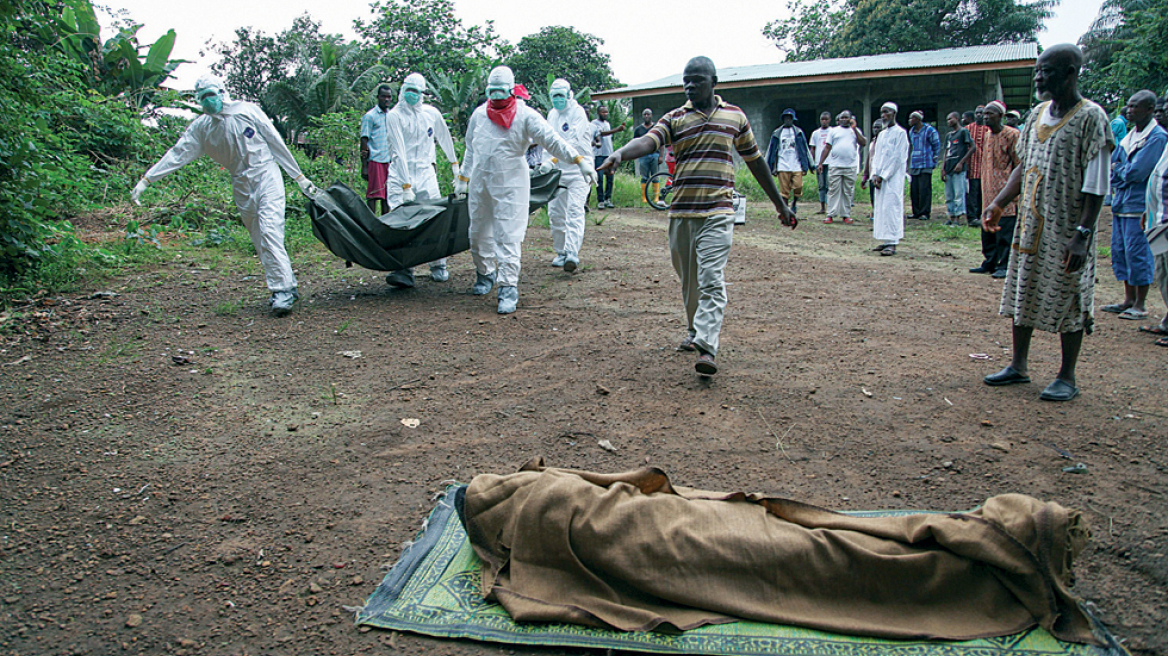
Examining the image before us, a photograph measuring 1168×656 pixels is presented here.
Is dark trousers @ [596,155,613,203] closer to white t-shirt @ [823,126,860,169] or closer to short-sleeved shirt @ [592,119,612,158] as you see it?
short-sleeved shirt @ [592,119,612,158]

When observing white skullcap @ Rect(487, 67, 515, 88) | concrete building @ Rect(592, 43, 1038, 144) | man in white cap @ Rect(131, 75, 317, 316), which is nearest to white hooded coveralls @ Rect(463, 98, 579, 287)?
white skullcap @ Rect(487, 67, 515, 88)

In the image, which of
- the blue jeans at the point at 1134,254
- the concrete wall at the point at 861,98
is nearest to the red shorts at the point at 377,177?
the blue jeans at the point at 1134,254

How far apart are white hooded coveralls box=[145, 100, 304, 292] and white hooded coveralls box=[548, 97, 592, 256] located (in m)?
2.73

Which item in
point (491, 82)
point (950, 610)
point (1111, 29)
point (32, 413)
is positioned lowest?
point (950, 610)

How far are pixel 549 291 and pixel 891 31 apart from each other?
31.7 m

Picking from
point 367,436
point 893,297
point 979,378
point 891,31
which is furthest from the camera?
point 891,31

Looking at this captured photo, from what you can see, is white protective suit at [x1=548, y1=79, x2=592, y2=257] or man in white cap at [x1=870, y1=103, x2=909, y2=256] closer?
white protective suit at [x1=548, y1=79, x2=592, y2=257]

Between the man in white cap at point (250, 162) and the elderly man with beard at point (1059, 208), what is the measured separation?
5121 millimetres

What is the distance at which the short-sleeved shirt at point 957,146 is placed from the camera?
1105 centimetres

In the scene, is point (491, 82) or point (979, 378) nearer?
point (979, 378)

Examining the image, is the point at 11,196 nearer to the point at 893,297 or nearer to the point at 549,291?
the point at 549,291

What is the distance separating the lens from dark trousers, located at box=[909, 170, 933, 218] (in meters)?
12.3

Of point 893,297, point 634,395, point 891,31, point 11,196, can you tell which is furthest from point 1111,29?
point 11,196

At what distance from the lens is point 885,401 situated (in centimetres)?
411
